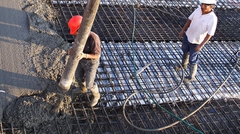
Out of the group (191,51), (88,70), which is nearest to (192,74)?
(191,51)

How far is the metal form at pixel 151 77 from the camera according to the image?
13.6 ft

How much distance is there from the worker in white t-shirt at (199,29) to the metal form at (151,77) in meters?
0.53

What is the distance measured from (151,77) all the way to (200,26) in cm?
122

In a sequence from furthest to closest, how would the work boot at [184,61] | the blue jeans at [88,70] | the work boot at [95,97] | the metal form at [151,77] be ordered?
the work boot at [184,61]
the metal form at [151,77]
the work boot at [95,97]
the blue jeans at [88,70]

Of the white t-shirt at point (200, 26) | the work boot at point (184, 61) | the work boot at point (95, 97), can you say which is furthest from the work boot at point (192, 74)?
the work boot at point (95, 97)

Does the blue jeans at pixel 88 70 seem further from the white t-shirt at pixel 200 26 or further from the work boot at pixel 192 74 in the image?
the work boot at pixel 192 74

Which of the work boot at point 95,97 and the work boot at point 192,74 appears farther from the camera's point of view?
the work boot at point 192,74

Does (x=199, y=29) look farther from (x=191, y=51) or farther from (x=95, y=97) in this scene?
(x=95, y=97)

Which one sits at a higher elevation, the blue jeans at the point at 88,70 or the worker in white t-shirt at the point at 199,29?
the worker in white t-shirt at the point at 199,29

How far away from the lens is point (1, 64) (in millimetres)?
4055

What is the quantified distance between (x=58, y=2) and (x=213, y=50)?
134 inches

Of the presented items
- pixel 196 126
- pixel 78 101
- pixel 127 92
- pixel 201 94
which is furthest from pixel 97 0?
pixel 201 94

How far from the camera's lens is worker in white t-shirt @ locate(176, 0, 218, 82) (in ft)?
13.8

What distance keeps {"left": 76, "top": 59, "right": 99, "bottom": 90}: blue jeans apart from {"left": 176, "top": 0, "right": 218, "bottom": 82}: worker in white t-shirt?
1.73 metres
